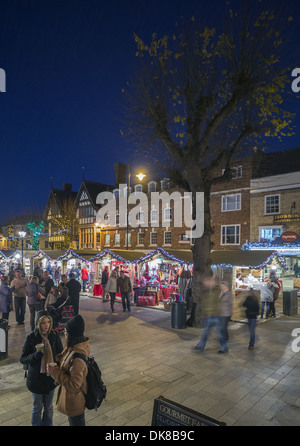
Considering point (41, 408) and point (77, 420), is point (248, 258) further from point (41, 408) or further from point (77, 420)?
point (77, 420)

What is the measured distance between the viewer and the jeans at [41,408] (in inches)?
150

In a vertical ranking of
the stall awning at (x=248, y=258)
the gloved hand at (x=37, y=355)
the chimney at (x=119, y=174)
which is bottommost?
the stall awning at (x=248, y=258)

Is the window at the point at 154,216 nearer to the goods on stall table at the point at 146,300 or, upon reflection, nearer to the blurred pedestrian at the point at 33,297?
the goods on stall table at the point at 146,300

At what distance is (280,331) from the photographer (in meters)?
10.2

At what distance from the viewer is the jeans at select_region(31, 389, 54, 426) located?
3801 mm

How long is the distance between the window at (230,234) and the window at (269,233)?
2.04 metres

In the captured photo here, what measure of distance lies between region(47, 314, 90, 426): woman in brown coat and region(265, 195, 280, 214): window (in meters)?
21.4

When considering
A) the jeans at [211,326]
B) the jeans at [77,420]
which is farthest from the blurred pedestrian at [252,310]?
the jeans at [77,420]

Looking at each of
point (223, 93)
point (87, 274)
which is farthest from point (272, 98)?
point (87, 274)

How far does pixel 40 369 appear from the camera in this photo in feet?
12.3

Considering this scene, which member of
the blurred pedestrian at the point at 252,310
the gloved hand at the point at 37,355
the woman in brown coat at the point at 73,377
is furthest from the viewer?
the blurred pedestrian at the point at 252,310

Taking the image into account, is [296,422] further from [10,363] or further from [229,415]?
[10,363]
